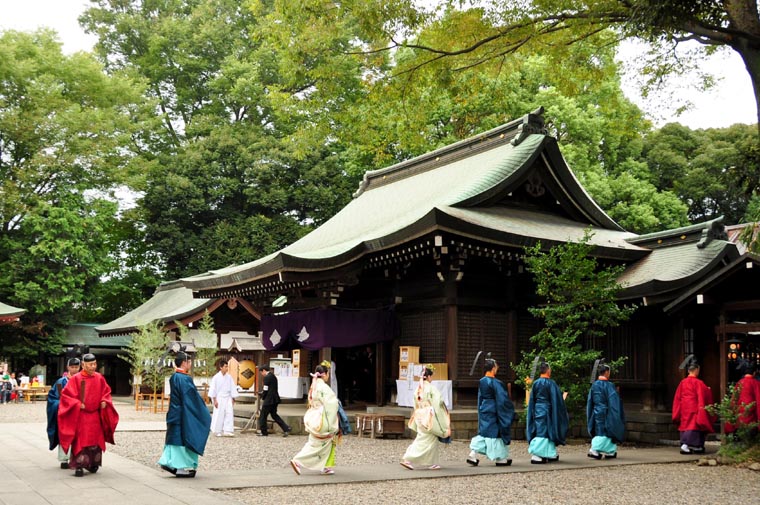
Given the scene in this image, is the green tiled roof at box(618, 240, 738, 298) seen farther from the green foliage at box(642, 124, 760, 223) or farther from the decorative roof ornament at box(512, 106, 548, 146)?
the green foliage at box(642, 124, 760, 223)

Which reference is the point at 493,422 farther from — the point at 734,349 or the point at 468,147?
the point at 468,147

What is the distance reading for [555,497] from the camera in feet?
29.6

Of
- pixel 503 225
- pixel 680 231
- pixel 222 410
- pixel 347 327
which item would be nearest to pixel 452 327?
pixel 503 225

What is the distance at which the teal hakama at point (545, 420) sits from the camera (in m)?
12.0

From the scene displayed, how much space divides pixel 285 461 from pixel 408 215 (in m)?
7.97

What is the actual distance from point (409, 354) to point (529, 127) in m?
6.13

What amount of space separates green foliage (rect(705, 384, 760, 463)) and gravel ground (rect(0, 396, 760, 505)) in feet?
1.41

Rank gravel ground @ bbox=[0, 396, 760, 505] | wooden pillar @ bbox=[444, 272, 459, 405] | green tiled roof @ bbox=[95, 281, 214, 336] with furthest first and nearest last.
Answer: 1. green tiled roof @ bbox=[95, 281, 214, 336]
2. wooden pillar @ bbox=[444, 272, 459, 405]
3. gravel ground @ bbox=[0, 396, 760, 505]

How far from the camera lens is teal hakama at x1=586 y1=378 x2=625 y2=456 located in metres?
12.7

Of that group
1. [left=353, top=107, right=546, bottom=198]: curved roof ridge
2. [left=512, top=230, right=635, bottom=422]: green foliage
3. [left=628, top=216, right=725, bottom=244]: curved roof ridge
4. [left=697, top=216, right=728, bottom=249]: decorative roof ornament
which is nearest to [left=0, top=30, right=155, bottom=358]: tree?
[left=353, top=107, right=546, bottom=198]: curved roof ridge

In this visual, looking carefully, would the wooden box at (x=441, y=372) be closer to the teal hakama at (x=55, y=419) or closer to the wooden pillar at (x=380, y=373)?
the wooden pillar at (x=380, y=373)

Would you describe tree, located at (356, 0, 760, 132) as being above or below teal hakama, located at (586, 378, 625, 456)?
above

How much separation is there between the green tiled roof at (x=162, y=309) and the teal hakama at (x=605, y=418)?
60.6 feet

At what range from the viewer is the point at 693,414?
44.3ft
